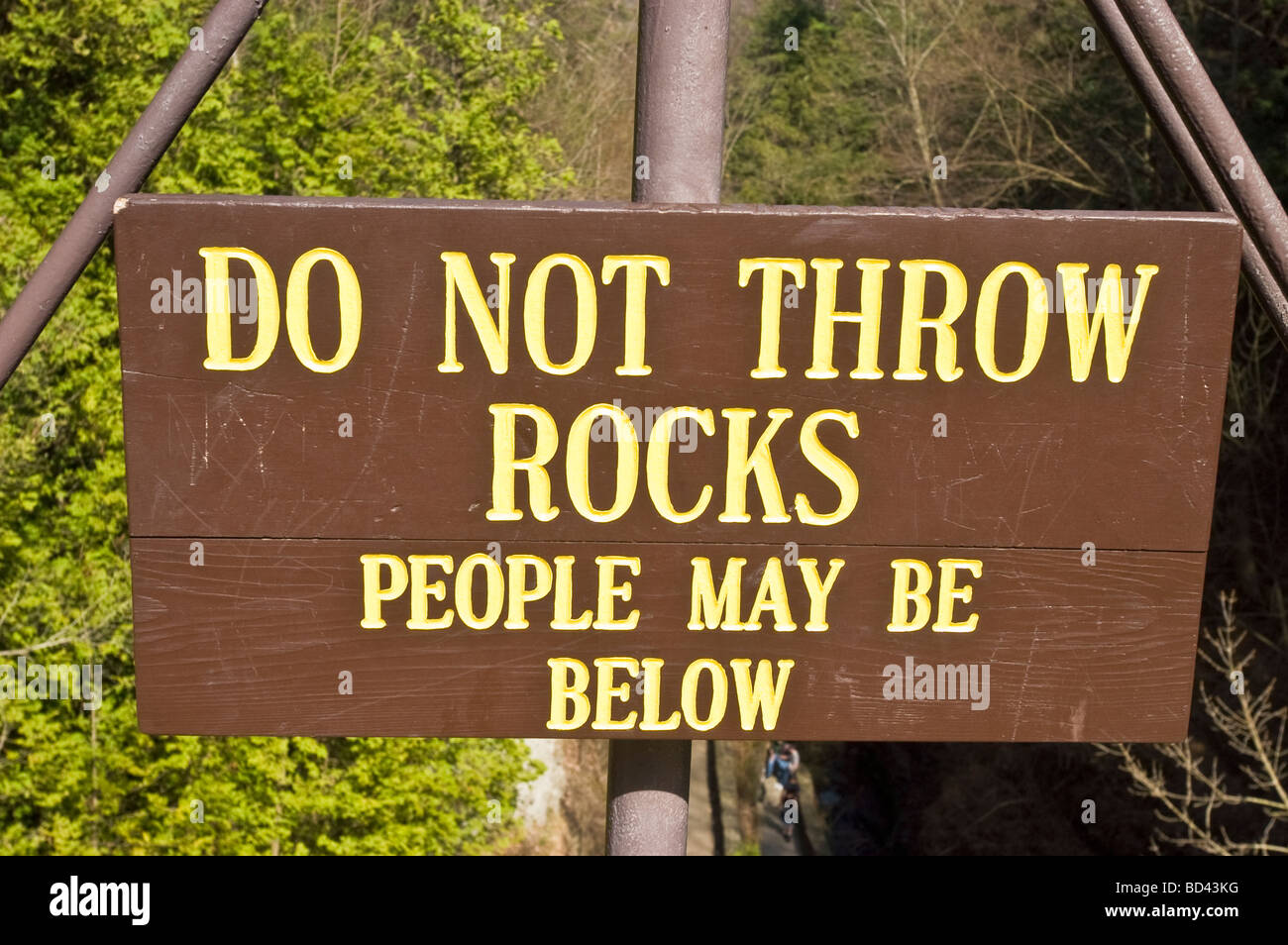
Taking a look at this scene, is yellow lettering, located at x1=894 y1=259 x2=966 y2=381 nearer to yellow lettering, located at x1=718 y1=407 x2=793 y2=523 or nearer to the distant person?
yellow lettering, located at x1=718 y1=407 x2=793 y2=523

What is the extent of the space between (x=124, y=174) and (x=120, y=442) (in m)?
10.5

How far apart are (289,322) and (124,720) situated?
11115mm

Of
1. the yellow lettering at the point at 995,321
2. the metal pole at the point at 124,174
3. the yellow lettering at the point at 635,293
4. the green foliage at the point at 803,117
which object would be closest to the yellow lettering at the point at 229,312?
the metal pole at the point at 124,174

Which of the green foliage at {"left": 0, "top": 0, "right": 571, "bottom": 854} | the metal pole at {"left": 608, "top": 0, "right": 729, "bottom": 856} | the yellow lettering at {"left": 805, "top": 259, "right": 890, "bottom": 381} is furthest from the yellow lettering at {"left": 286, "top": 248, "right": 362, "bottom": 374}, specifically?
the green foliage at {"left": 0, "top": 0, "right": 571, "bottom": 854}

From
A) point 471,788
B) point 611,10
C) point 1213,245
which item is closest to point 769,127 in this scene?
point 611,10

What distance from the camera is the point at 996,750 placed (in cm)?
1883

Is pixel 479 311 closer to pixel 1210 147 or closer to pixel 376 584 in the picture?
pixel 376 584

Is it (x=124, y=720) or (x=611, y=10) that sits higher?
(x=611, y=10)

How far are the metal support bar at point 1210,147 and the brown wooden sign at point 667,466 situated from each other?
0.30 ft

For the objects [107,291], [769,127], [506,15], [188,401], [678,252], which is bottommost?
[188,401]

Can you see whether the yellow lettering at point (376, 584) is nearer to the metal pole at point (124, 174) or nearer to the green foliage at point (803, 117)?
the metal pole at point (124, 174)

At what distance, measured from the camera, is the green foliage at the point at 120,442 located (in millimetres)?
11523

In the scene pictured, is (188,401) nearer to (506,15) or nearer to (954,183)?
(506,15)

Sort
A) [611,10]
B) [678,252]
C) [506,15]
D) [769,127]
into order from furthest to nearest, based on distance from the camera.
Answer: [769,127]
[611,10]
[506,15]
[678,252]
